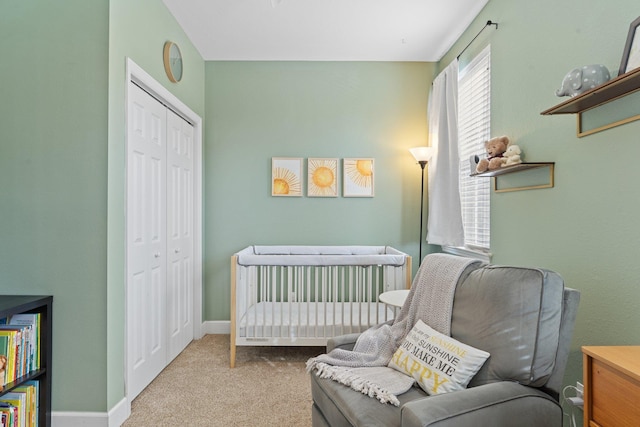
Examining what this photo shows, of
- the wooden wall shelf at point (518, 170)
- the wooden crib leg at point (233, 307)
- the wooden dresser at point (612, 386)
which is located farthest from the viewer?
the wooden crib leg at point (233, 307)

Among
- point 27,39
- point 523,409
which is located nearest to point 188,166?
point 27,39

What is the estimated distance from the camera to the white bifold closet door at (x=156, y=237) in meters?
2.10

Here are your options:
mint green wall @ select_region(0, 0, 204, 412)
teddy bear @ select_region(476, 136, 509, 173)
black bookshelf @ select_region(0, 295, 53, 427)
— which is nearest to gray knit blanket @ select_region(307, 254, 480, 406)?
teddy bear @ select_region(476, 136, 509, 173)

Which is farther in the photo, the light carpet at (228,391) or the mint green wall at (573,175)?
the light carpet at (228,391)

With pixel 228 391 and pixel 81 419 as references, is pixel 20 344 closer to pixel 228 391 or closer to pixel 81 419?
pixel 81 419

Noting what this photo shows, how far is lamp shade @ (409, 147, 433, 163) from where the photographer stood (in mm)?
3150

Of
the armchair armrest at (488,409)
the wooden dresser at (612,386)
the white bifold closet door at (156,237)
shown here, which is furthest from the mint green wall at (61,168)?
the wooden dresser at (612,386)

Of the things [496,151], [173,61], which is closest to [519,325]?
[496,151]

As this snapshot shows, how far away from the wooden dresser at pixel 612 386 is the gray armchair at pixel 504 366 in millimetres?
198

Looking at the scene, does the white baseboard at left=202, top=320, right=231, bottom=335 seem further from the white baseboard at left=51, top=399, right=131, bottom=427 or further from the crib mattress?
the white baseboard at left=51, top=399, right=131, bottom=427

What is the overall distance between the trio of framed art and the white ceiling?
981 millimetres

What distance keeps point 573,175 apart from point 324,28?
6.83 feet

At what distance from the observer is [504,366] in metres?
1.25

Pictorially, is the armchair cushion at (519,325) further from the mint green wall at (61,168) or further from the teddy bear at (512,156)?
the mint green wall at (61,168)
